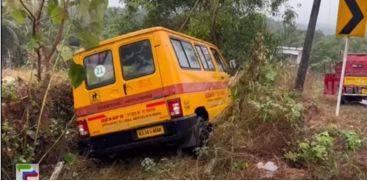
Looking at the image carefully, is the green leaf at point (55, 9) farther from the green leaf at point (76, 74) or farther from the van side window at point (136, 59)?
the van side window at point (136, 59)

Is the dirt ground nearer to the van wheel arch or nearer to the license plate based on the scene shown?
the license plate

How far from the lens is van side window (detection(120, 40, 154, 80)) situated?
25.1ft

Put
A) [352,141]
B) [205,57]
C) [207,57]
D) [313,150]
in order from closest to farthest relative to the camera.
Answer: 1. [313,150]
2. [352,141]
3. [205,57]
4. [207,57]

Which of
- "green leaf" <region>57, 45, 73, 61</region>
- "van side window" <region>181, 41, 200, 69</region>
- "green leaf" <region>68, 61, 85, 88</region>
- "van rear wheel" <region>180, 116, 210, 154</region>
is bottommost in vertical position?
"van rear wheel" <region>180, 116, 210, 154</region>

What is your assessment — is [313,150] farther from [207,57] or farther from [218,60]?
[218,60]

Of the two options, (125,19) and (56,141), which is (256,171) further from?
(125,19)

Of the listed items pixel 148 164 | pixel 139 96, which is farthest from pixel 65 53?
pixel 148 164

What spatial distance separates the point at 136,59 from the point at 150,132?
1060 mm

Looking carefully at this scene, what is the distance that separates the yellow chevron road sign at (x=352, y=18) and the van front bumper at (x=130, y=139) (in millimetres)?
3285

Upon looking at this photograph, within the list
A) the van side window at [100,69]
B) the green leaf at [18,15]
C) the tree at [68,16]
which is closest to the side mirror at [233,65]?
the van side window at [100,69]

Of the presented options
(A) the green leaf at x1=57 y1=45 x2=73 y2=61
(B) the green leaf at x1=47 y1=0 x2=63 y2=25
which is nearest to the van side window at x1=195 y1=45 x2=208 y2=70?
(A) the green leaf at x1=57 y1=45 x2=73 y2=61

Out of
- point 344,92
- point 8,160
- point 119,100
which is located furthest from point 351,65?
point 8,160

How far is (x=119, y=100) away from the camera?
770 centimetres

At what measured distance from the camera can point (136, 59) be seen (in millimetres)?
7730
